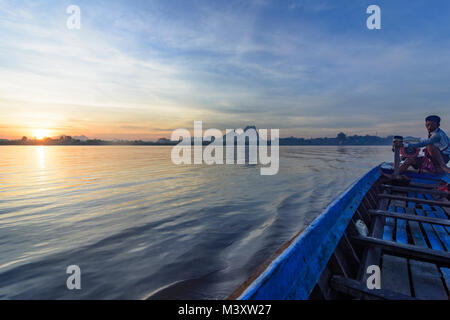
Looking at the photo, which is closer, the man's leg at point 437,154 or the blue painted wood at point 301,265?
the blue painted wood at point 301,265

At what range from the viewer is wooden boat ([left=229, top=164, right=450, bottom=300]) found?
1.84m

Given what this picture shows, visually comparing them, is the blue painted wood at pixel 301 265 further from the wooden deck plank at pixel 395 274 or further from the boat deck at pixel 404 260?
the wooden deck plank at pixel 395 274

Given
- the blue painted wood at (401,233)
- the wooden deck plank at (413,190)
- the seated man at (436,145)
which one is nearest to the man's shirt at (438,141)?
the seated man at (436,145)

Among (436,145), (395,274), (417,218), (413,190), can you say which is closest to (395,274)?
(395,274)

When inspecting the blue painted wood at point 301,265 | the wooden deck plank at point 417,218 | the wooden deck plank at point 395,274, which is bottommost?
the wooden deck plank at point 395,274

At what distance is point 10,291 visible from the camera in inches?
143

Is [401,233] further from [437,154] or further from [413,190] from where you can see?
[437,154]

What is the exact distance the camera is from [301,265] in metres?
2.09

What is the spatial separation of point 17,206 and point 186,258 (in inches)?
305

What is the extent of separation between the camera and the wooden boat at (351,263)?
72.3 inches

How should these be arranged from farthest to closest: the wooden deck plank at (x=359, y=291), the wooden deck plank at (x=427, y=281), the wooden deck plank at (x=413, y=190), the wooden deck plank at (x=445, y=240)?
the wooden deck plank at (x=413, y=190), the wooden deck plank at (x=445, y=240), the wooden deck plank at (x=427, y=281), the wooden deck plank at (x=359, y=291)
